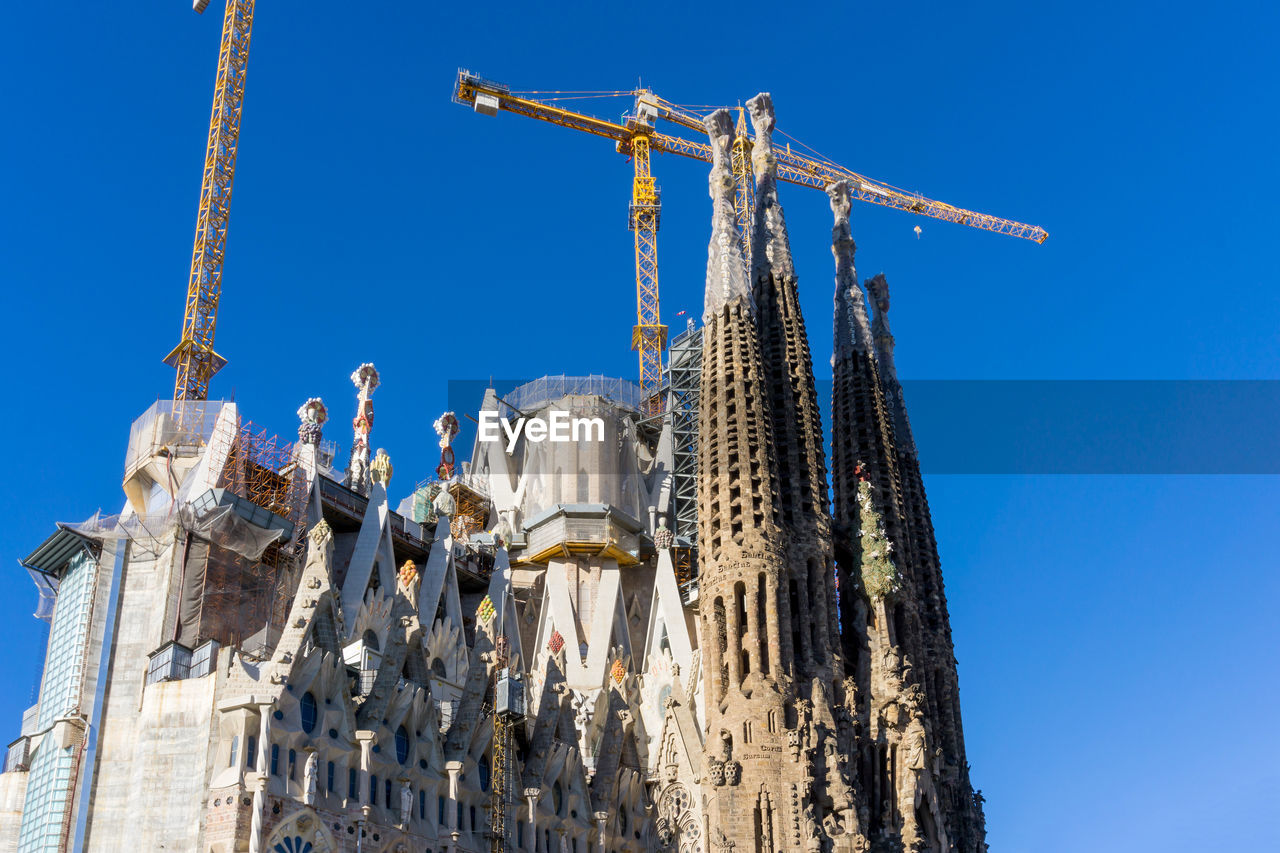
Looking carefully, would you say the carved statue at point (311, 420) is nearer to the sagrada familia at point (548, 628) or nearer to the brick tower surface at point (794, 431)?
the sagrada familia at point (548, 628)

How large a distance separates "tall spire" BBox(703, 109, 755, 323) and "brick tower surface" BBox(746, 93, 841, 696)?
2227mm

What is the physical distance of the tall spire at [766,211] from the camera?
64.4 meters

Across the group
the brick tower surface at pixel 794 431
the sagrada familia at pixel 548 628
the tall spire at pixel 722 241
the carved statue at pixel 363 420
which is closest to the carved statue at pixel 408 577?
the sagrada familia at pixel 548 628

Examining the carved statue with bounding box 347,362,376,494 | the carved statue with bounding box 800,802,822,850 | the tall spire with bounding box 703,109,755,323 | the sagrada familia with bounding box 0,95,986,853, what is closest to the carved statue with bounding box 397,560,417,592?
the sagrada familia with bounding box 0,95,986,853

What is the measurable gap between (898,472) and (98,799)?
3859cm

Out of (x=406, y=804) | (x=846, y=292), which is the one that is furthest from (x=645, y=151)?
(x=406, y=804)

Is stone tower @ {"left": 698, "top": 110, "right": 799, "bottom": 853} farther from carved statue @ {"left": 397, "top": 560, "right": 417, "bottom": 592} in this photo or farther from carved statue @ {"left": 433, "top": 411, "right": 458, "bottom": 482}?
carved statue @ {"left": 433, "top": 411, "right": 458, "bottom": 482}

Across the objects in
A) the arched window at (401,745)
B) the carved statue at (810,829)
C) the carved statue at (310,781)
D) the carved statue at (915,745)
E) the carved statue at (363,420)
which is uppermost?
the carved statue at (363,420)

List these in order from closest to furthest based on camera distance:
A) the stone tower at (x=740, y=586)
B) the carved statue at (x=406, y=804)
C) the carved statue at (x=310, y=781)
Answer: the carved statue at (x=310, y=781)
the carved statue at (x=406, y=804)
the stone tower at (x=740, y=586)

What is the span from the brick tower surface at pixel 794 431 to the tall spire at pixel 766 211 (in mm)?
45

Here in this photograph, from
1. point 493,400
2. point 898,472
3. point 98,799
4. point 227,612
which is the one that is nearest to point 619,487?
point 493,400

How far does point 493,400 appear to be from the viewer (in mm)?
70875

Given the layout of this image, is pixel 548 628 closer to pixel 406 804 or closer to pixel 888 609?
pixel 888 609

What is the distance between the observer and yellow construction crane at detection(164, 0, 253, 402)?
59.2 metres
